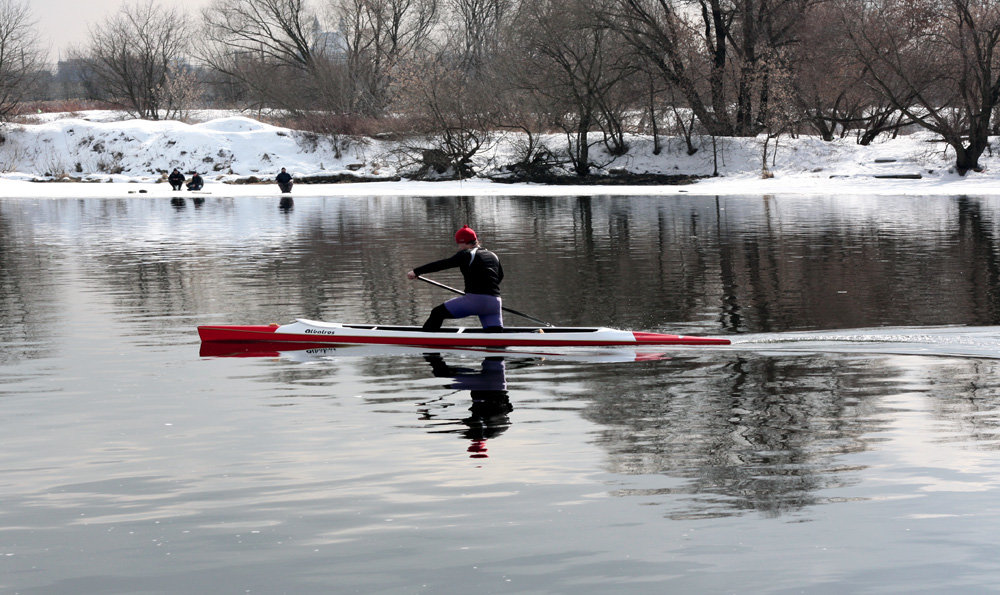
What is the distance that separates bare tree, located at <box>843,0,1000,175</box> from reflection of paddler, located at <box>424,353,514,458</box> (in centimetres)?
4210

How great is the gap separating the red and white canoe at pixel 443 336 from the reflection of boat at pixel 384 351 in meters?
0.08

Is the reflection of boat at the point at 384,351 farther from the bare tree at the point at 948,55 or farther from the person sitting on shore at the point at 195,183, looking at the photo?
the person sitting on shore at the point at 195,183

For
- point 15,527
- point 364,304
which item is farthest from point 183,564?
point 364,304

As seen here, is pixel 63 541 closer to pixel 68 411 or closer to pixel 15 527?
pixel 15 527

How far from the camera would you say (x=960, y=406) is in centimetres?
1038

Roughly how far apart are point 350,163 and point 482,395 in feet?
190

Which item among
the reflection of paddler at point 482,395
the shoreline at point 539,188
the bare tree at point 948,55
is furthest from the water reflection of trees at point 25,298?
the bare tree at point 948,55

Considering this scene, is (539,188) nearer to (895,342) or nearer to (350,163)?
(350,163)

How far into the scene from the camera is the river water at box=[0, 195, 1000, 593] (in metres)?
6.67

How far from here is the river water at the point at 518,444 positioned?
667 cm

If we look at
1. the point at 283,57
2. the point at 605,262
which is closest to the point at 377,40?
the point at 283,57

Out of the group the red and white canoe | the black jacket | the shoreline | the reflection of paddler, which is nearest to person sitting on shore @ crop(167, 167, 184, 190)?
the shoreline

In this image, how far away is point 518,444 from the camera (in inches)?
366

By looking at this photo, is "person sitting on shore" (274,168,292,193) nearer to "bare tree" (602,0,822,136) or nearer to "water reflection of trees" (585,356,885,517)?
"bare tree" (602,0,822,136)
